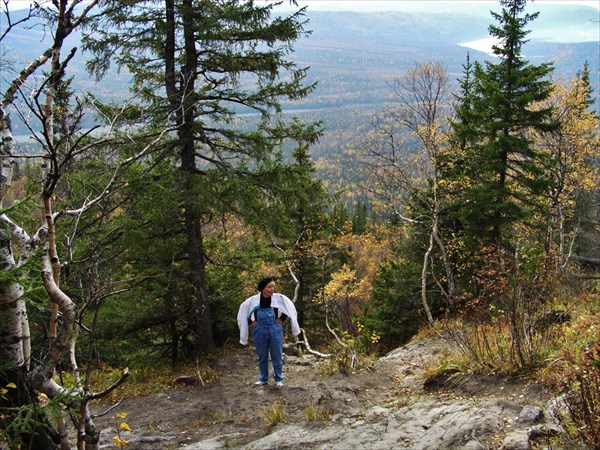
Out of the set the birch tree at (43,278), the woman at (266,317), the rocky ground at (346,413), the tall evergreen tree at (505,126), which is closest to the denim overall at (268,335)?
the woman at (266,317)

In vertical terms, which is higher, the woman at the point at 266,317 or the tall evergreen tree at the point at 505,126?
the tall evergreen tree at the point at 505,126

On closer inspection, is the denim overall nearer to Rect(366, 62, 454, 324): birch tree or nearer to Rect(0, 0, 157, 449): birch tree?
Rect(0, 0, 157, 449): birch tree

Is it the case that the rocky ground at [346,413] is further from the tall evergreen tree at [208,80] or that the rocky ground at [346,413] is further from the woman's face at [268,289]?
the tall evergreen tree at [208,80]

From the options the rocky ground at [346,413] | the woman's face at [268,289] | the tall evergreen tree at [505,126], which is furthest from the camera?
the tall evergreen tree at [505,126]

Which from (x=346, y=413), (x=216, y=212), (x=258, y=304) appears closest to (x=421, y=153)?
(x=216, y=212)

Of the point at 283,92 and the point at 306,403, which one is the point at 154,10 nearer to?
the point at 283,92

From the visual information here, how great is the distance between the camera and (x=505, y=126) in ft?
41.8

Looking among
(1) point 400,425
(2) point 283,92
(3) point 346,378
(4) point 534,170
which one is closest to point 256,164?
(2) point 283,92

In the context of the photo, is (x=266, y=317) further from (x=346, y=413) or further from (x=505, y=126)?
(x=505, y=126)

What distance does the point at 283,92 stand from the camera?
9336 millimetres

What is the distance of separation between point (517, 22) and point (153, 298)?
12.3m

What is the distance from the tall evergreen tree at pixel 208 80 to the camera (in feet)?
28.7

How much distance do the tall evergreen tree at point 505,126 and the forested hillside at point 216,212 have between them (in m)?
0.07

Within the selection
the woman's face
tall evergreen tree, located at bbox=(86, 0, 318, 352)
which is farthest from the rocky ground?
tall evergreen tree, located at bbox=(86, 0, 318, 352)
